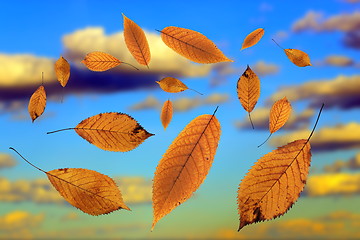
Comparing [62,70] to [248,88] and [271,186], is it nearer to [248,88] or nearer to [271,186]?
[248,88]

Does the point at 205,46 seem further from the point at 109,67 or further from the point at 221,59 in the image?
the point at 109,67

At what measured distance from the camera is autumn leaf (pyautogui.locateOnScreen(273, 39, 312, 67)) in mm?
1826

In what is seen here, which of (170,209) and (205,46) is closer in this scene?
(170,209)

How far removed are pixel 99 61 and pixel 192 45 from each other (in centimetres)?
49

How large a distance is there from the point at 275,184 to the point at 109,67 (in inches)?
37.2

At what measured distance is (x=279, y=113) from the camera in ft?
5.21

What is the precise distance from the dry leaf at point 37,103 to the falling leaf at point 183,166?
33.8 inches

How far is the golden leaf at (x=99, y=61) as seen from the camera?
1.89m

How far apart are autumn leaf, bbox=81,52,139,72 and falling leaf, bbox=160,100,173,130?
27 centimetres

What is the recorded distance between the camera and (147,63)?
5.71 feet

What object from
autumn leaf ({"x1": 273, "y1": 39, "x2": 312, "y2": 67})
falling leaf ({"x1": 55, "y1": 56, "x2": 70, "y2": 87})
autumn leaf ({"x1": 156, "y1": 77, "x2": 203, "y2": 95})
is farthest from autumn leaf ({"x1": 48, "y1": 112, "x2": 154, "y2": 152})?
autumn leaf ({"x1": 273, "y1": 39, "x2": 312, "y2": 67})

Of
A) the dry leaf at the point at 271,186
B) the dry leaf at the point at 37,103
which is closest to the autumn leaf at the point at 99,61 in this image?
the dry leaf at the point at 37,103

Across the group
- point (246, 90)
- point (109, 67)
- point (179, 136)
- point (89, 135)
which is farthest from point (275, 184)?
point (109, 67)

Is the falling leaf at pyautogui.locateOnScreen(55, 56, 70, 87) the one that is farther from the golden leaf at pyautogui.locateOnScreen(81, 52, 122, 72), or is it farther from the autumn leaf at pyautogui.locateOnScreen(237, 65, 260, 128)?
the autumn leaf at pyautogui.locateOnScreen(237, 65, 260, 128)
